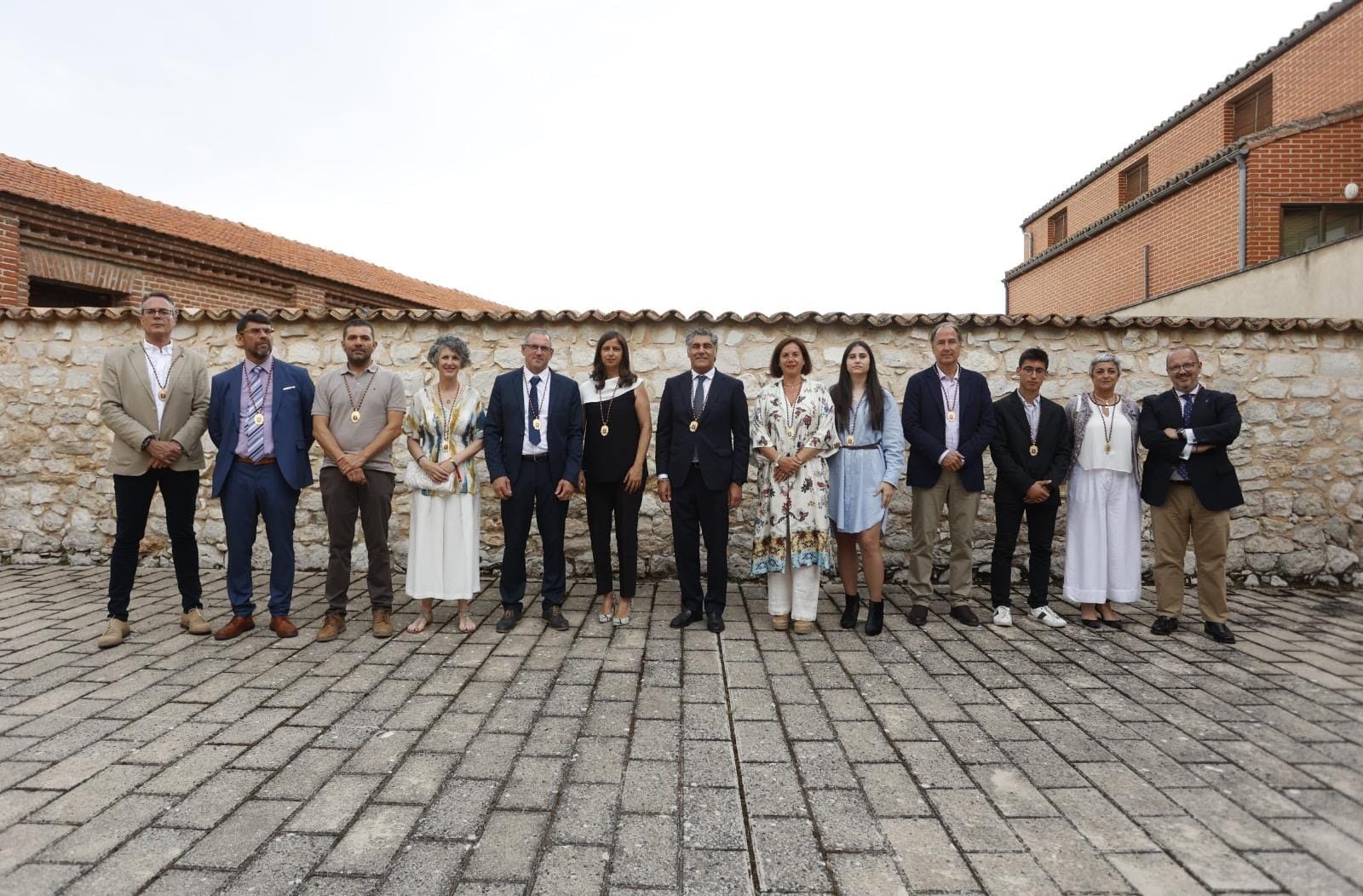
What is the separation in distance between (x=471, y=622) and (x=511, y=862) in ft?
8.60

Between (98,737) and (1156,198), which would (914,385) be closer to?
(98,737)

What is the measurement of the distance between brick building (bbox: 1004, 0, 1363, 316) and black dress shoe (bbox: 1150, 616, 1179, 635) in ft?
15.8

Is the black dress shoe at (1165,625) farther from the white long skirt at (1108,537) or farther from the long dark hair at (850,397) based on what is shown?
the long dark hair at (850,397)

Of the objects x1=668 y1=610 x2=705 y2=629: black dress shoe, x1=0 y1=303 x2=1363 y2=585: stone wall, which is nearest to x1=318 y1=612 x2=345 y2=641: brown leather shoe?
x1=0 y1=303 x2=1363 y2=585: stone wall

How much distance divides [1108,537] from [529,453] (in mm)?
4086

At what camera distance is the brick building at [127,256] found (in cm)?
867

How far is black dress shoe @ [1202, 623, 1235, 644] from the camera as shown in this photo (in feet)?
14.4

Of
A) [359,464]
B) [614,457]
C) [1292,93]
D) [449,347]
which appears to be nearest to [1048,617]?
[614,457]

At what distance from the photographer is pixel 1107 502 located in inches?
188

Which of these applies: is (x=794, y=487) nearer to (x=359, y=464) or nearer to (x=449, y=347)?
(x=449, y=347)

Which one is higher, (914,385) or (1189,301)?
(1189,301)

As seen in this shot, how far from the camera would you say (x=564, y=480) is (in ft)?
15.1

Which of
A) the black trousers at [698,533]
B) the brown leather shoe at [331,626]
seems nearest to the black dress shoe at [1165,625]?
the black trousers at [698,533]

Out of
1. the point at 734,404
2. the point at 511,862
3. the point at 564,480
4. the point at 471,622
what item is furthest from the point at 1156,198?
the point at 511,862
